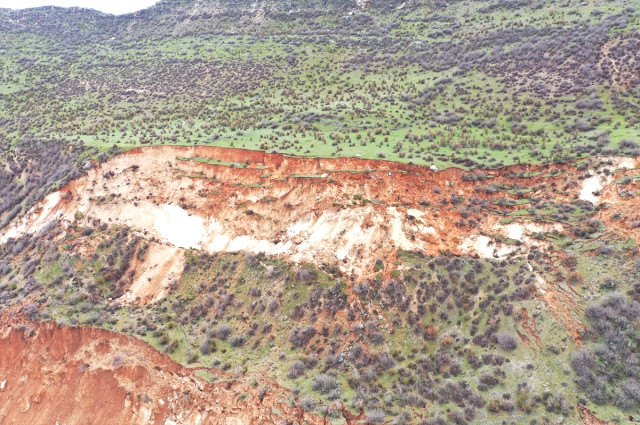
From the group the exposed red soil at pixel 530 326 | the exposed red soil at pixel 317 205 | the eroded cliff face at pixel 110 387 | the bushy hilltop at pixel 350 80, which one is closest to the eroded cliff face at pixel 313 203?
the exposed red soil at pixel 317 205

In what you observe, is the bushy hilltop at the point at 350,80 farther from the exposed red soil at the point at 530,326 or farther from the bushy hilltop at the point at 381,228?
the exposed red soil at the point at 530,326

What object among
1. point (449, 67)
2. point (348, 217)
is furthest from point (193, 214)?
point (449, 67)

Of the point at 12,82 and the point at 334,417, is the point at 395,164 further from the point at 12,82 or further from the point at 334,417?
the point at 12,82

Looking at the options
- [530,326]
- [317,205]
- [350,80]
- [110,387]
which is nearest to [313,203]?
[317,205]

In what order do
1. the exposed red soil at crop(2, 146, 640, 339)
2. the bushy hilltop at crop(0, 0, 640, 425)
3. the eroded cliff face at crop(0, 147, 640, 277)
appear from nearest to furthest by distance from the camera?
the bushy hilltop at crop(0, 0, 640, 425), the exposed red soil at crop(2, 146, 640, 339), the eroded cliff face at crop(0, 147, 640, 277)

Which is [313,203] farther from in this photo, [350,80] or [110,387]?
[350,80]

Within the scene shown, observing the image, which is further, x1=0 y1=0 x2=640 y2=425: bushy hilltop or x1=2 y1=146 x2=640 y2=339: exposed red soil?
x1=2 y1=146 x2=640 y2=339: exposed red soil

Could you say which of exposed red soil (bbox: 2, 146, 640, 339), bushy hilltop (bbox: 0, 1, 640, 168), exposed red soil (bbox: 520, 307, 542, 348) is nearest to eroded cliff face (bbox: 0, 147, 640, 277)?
exposed red soil (bbox: 2, 146, 640, 339)

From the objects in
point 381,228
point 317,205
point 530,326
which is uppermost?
point 317,205

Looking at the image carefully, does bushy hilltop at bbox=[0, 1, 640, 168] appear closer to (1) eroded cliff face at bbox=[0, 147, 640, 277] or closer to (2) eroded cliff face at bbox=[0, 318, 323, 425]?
(1) eroded cliff face at bbox=[0, 147, 640, 277]
